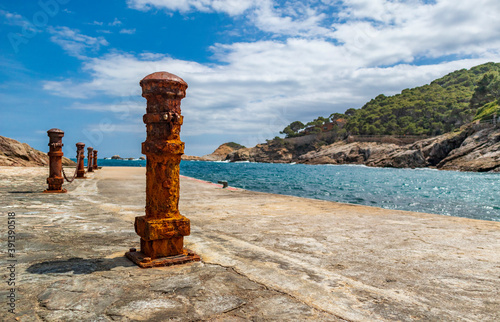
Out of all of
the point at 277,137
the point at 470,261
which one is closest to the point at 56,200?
the point at 470,261

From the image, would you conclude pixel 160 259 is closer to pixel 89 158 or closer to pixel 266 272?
pixel 266 272

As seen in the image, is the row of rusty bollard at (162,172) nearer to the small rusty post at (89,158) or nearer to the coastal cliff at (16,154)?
the small rusty post at (89,158)

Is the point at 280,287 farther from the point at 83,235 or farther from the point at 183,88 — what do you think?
the point at 83,235

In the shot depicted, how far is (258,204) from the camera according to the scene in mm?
7777

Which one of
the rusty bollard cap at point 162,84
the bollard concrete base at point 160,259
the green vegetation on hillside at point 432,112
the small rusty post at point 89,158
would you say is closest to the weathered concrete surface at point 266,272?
the bollard concrete base at point 160,259

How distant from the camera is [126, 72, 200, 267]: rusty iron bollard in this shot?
10.2 feet

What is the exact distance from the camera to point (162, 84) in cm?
312

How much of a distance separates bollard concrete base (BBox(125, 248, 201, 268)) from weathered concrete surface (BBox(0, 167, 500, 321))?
0.29 ft

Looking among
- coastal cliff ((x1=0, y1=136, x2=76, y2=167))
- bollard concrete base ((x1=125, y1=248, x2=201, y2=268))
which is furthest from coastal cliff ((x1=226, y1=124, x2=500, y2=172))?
bollard concrete base ((x1=125, y1=248, x2=201, y2=268))

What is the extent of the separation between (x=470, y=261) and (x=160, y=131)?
339 cm

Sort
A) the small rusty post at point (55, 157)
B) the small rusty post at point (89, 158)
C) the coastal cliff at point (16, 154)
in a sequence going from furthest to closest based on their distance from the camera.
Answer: the coastal cliff at point (16, 154), the small rusty post at point (89, 158), the small rusty post at point (55, 157)

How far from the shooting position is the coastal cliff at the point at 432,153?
51.5 m

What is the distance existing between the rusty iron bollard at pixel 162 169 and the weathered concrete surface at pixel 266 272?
0.26 meters

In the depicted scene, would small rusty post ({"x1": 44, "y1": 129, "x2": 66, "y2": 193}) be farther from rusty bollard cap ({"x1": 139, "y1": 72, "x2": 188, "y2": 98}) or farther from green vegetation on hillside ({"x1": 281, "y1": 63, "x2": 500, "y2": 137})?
green vegetation on hillside ({"x1": 281, "y1": 63, "x2": 500, "y2": 137})
